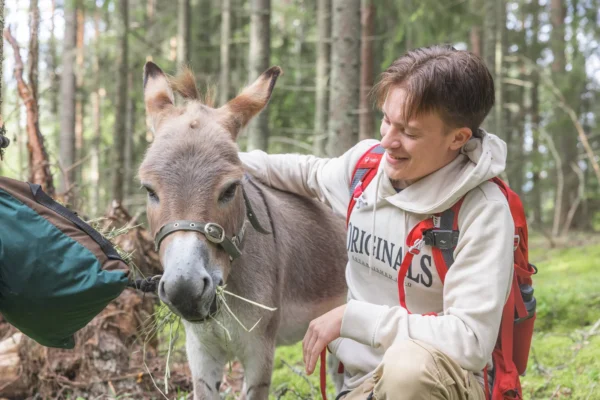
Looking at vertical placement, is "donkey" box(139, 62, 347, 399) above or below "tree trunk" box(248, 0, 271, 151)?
below

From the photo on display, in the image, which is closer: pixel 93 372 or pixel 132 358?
pixel 93 372

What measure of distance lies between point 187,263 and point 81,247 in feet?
1.37

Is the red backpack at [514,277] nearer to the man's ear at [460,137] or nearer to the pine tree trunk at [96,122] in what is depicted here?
the man's ear at [460,137]

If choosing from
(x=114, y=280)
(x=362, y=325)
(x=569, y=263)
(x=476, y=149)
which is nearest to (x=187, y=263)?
(x=114, y=280)

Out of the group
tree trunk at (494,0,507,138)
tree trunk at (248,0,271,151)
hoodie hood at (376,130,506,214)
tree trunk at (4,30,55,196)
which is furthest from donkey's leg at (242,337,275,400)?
tree trunk at (494,0,507,138)

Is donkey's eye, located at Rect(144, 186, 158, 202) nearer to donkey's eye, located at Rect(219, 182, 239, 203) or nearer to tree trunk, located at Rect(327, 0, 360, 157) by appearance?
donkey's eye, located at Rect(219, 182, 239, 203)

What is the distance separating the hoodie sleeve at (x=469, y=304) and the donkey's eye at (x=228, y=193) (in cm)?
77

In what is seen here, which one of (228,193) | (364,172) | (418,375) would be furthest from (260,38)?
(418,375)

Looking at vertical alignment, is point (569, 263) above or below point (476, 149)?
below

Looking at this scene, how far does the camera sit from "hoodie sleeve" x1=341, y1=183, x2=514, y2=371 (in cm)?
245

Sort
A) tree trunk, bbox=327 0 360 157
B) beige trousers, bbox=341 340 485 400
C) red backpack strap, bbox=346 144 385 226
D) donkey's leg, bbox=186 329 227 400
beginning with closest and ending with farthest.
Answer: beige trousers, bbox=341 340 485 400, red backpack strap, bbox=346 144 385 226, donkey's leg, bbox=186 329 227 400, tree trunk, bbox=327 0 360 157

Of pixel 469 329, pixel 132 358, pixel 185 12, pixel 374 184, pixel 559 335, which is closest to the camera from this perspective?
pixel 469 329

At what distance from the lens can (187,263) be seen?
2453 mm

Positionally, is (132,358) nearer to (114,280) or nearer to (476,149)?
(114,280)
